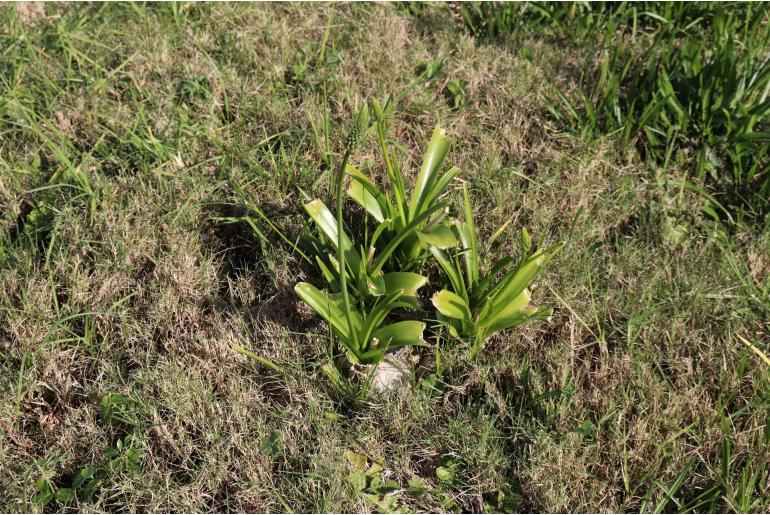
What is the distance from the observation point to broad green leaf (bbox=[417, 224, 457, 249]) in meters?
2.38

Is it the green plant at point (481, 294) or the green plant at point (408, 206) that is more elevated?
the green plant at point (408, 206)

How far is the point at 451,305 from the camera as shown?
2.37m

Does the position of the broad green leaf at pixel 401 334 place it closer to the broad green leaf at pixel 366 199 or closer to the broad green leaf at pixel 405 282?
the broad green leaf at pixel 405 282

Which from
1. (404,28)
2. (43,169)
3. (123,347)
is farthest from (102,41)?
(123,347)

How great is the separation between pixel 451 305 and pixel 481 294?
0.13 metres

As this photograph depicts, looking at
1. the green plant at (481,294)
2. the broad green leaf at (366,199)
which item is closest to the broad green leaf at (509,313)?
the green plant at (481,294)

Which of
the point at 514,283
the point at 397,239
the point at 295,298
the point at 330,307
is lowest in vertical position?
the point at 295,298

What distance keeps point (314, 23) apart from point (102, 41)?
3.14 ft

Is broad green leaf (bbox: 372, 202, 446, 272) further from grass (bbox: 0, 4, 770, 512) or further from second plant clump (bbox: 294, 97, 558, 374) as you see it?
grass (bbox: 0, 4, 770, 512)

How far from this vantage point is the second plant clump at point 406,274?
232 cm

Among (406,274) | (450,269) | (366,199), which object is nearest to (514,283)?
(450,269)

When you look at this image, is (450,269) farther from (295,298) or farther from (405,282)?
(295,298)

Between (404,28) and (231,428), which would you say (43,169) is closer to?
(231,428)

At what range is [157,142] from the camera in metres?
2.88
